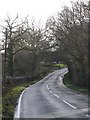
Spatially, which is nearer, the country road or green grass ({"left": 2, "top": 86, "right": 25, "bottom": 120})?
green grass ({"left": 2, "top": 86, "right": 25, "bottom": 120})

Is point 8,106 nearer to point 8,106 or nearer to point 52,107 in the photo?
point 8,106

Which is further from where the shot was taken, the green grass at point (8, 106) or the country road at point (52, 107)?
the country road at point (52, 107)

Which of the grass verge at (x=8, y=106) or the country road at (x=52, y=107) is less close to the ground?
the grass verge at (x=8, y=106)

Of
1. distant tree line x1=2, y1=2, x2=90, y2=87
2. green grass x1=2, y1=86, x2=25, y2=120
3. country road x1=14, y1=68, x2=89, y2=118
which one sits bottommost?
country road x1=14, y1=68, x2=89, y2=118

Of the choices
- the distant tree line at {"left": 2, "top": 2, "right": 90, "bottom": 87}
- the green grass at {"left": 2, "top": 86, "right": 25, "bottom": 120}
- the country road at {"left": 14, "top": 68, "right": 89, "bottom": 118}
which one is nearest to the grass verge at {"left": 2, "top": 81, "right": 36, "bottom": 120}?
the green grass at {"left": 2, "top": 86, "right": 25, "bottom": 120}

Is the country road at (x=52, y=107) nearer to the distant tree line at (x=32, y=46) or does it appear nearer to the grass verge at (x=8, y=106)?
the grass verge at (x=8, y=106)

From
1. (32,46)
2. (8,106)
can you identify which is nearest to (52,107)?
(8,106)

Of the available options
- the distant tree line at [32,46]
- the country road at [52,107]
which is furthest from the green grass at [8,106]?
the distant tree line at [32,46]

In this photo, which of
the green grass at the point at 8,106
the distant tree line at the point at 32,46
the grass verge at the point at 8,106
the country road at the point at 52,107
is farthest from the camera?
the distant tree line at the point at 32,46

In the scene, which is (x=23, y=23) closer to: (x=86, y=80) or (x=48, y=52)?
(x=48, y=52)

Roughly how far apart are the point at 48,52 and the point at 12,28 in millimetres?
10474

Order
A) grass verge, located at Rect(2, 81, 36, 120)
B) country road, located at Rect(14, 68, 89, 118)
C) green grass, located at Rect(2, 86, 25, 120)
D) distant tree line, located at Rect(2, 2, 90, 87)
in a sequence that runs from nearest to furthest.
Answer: grass verge, located at Rect(2, 81, 36, 120) → green grass, located at Rect(2, 86, 25, 120) → country road, located at Rect(14, 68, 89, 118) → distant tree line, located at Rect(2, 2, 90, 87)

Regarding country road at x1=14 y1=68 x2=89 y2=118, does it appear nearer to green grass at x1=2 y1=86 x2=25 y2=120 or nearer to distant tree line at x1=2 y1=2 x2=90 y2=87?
green grass at x1=2 y1=86 x2=25 y2=120

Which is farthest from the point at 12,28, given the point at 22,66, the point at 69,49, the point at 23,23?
the point at 69,49
